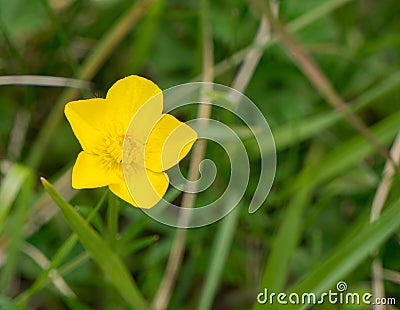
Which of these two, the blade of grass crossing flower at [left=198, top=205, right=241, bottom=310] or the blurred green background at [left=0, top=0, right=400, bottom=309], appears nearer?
the blade of grass crossing flower at [left=198, top=205, right=241, bottom=310]

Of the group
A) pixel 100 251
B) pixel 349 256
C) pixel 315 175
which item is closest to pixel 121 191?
pixel 100 251

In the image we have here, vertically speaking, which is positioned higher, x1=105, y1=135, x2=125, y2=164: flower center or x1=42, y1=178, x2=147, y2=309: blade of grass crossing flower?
x1=105, y1=135, x2=125, y2=164: flower center

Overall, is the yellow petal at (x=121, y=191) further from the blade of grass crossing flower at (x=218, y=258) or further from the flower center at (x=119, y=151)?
the blade of grass crossing flower at (x=218, y=258)

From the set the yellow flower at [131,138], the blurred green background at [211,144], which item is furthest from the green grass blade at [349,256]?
the yellow flower at [131,138]

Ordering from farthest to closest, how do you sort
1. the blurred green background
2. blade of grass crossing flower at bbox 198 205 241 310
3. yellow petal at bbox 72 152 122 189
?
1. the blurred green background
2. blade of grass crossing flower at bbox 198 205 241 310
3. yellow petal at bbox 72 152 122 189

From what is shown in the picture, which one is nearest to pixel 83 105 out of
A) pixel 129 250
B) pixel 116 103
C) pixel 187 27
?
pixel 116 103

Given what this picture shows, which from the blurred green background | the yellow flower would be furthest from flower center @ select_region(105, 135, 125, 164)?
the blurred green background

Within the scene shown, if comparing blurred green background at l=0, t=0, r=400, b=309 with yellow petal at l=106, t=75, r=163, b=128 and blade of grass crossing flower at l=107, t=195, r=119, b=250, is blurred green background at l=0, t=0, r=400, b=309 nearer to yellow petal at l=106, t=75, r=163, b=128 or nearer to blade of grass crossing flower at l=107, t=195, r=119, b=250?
blade of grass crossing flower at l=107, t=195, r=119, b=250

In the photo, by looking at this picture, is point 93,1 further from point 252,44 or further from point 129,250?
point 129,250
